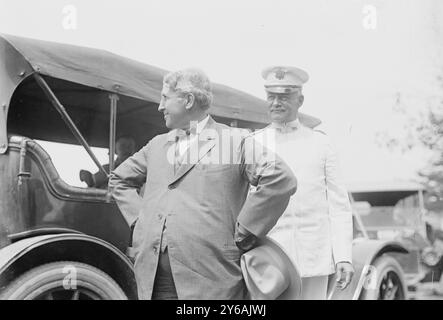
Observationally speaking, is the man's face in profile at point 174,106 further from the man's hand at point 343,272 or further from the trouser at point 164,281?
the man's hand at point 343,272

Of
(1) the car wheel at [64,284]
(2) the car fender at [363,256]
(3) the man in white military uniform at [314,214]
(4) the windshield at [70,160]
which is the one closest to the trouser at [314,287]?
(3) the man in white military uniform at [314,214]

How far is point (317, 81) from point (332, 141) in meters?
0.29

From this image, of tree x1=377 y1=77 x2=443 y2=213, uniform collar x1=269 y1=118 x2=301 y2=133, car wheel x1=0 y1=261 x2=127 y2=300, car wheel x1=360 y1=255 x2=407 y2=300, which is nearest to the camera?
car wheel x1=0 y1=261 x2=127 y2=300

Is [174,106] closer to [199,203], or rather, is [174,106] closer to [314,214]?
[199,203]

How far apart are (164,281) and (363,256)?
160cm

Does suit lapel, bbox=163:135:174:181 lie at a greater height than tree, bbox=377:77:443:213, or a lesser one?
lesser

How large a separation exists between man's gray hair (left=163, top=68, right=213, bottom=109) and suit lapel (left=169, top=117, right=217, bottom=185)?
0.35 ft

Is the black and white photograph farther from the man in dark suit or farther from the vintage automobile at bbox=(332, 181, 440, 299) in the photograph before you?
the vintage automobile at bbox=(332, 181, 440, 299)

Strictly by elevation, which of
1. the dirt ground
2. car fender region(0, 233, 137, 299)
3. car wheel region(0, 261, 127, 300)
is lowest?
the dirt ground

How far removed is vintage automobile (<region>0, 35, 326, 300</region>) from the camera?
2074 millimetres

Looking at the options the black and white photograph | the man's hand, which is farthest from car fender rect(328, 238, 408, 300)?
the man's hand

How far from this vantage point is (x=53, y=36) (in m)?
2.57

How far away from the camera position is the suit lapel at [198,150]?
6.15 feet

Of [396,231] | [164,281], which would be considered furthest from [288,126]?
[396,231]
